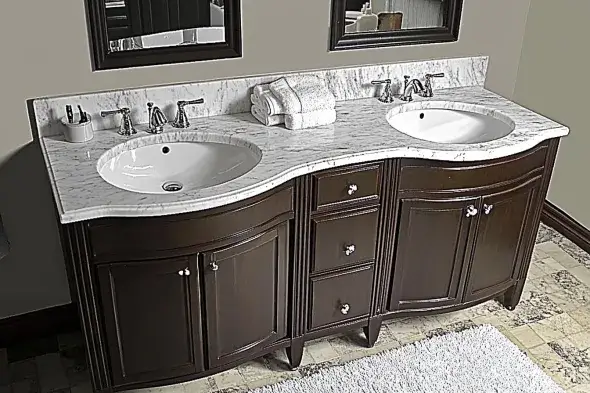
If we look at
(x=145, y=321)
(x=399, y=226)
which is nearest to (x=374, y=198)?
(x=399, y=226)

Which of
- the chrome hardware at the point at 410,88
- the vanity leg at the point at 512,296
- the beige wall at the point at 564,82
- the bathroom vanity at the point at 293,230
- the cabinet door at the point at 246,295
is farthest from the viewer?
the beige wall at the point at 564,82

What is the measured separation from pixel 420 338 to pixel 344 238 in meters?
0.62

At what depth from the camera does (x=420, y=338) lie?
249 centimetres

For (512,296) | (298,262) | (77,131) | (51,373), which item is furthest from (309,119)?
(51,373)

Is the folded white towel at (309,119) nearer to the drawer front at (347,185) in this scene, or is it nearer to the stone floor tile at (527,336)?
the drawer front at (347,185)

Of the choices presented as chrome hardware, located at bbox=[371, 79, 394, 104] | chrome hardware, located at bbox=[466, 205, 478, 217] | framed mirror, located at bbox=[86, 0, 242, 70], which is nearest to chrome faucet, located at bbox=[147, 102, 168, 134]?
framed mirror, located at bbox=[86, 0, 242, 70]

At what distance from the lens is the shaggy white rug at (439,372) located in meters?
2.24

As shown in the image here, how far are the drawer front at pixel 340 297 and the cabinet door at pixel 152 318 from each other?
1.43ft

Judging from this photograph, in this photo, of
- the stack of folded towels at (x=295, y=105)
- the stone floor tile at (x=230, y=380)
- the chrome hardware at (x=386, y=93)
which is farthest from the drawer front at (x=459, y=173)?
the stone floor tile at (x=230, y=380)

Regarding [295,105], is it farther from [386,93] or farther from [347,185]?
[386,93]

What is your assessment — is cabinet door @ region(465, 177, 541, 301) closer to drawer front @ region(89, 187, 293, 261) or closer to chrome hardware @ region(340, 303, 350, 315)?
chrome hardware @ region(340, 303, 350, 315)

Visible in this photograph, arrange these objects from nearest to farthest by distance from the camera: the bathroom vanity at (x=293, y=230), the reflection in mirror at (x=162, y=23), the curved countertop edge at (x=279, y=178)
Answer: the curved countertop edge at (x=279, y=178) → the bathroom vanity at (x=293, y=230) → the reflection in mirror at (x=162, y=23)

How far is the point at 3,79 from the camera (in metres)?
1.98

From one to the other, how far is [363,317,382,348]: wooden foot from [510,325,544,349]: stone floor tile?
22.1 inches
